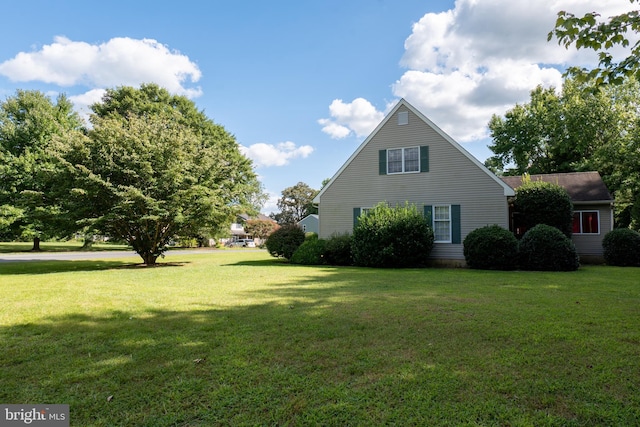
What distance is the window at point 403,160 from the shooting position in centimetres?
1656

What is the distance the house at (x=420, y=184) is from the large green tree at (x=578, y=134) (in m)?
11.5

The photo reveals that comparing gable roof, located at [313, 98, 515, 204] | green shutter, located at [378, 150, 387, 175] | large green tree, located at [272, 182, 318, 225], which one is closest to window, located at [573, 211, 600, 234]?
gable roof, located at [313, 98, 515, 204]

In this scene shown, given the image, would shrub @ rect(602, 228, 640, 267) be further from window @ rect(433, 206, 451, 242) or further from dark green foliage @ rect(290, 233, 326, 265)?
dark green foliage @ rect(290, 233, 326, 265)

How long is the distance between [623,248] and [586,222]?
9.37 ft

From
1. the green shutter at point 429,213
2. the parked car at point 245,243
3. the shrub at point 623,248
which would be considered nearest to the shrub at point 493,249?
the green shutter at point 429,213

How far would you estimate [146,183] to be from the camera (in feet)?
51.2

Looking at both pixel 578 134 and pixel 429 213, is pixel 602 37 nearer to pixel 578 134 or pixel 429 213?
pixel 429 213

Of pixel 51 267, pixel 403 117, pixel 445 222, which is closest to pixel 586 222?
pixel 445 222

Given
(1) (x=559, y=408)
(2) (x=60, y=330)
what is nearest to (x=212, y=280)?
(2) (x=60, y=330)

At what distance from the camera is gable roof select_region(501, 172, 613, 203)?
17.2m

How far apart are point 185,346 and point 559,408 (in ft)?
12.1

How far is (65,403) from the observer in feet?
9.50

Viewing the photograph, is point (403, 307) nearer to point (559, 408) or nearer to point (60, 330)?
point (559, 408)

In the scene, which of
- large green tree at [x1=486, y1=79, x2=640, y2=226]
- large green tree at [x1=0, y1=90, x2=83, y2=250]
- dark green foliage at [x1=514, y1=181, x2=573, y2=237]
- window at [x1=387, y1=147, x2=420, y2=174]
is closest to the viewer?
dark green foliage at [x1=514, y1=181, x2=573, y2=237]
